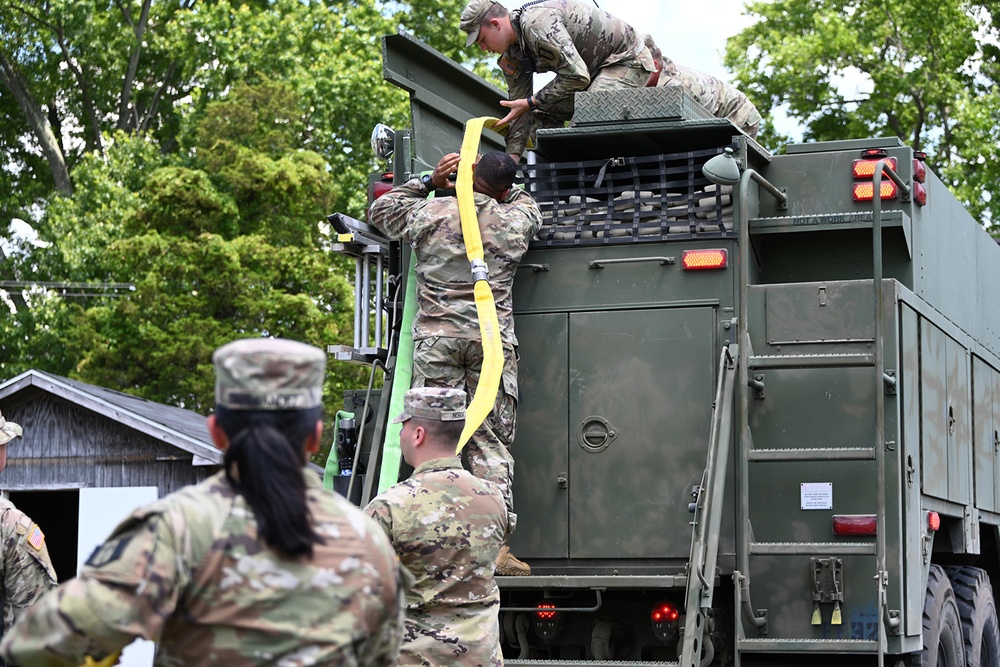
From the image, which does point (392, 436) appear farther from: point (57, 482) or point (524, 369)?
point (57, 482)

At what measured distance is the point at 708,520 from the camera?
6367mm

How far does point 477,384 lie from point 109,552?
4050mm

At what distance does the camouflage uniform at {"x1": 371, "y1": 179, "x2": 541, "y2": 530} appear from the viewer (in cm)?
688

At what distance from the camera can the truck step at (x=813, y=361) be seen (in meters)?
6.59

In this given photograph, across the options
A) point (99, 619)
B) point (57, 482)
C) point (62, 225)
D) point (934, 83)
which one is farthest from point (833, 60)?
point (99, 619)

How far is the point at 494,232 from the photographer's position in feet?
→ 22.7

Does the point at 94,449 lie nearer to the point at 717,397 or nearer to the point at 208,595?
the point at 717,397

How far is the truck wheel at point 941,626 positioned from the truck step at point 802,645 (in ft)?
2.25

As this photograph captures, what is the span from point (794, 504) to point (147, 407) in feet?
40.6

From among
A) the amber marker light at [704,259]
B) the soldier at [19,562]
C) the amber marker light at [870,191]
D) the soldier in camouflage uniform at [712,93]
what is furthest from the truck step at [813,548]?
the soldier at [19,562]

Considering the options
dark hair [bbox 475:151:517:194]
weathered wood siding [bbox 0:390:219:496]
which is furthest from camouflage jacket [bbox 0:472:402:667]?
weathered wood siding [bbox 0:390:219:496]

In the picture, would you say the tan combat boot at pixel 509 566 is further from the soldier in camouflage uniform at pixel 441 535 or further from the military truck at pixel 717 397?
the soldier in camouflage uniform at pixel 441 535

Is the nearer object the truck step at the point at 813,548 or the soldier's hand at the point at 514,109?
the truck step at the point at 813,548

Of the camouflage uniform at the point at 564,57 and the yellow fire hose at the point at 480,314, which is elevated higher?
the camouflage uniform at the point at 564,57
